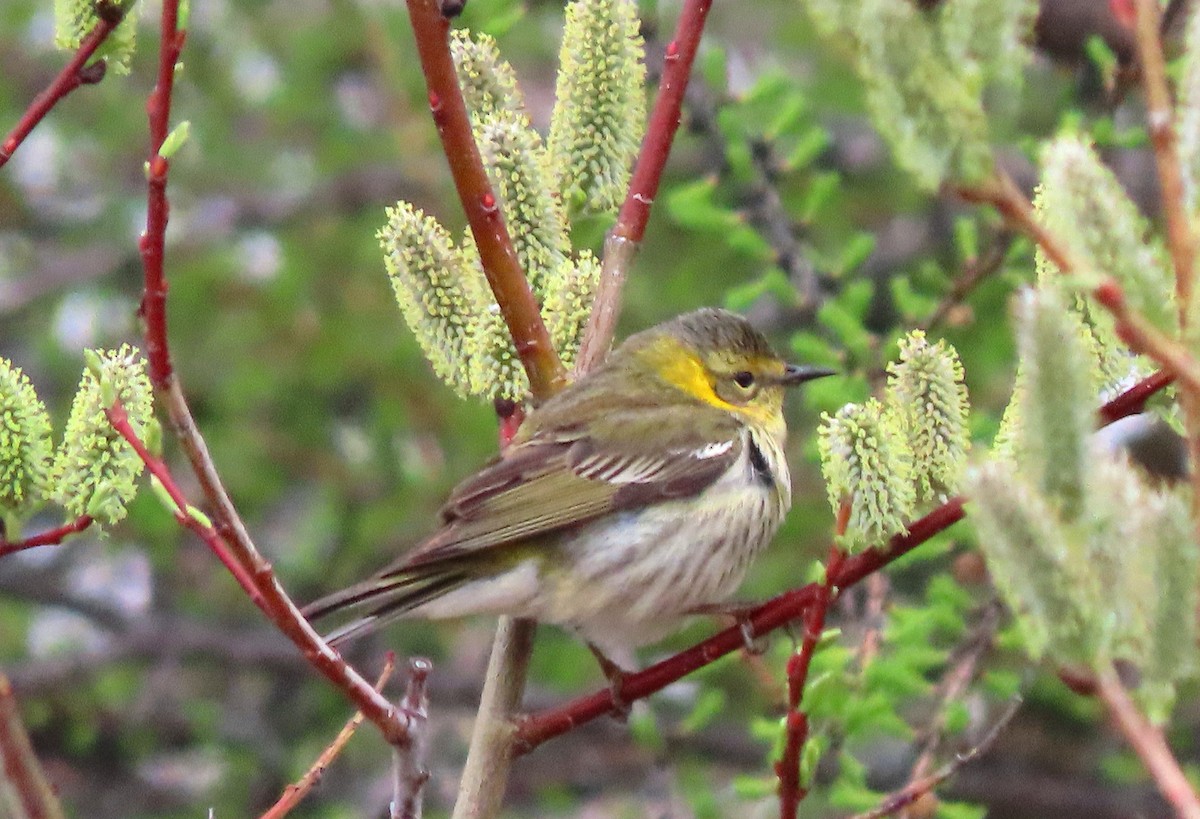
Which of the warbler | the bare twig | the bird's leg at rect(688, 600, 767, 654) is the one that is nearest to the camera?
the bird's leg at rect(688, 600, 767, 654)

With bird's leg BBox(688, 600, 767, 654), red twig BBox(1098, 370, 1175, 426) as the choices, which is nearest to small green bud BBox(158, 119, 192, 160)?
red twig BBox(1098, 370, 1175, 426)

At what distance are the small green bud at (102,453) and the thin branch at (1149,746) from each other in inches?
54.1

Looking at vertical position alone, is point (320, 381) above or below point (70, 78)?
below

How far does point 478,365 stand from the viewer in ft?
10.0

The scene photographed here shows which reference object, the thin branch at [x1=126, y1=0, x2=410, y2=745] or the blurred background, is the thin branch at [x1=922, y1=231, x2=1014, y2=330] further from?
the thin branch at [x1=126, y1=0, x2=410, y2=745]

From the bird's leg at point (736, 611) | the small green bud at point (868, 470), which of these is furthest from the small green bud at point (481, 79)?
the small green bud at point (868, 470)

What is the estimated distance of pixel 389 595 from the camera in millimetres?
3170

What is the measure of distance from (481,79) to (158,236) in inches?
53.9

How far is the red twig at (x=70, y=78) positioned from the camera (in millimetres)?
2219

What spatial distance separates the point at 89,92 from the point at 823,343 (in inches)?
128

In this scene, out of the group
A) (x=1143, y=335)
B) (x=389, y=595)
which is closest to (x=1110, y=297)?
(x=1143, y=335)

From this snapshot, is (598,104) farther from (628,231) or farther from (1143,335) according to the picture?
(1143,335)

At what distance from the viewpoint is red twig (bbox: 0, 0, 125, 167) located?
2.22 metres

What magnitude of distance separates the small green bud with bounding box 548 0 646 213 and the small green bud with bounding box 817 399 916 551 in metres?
1.05
